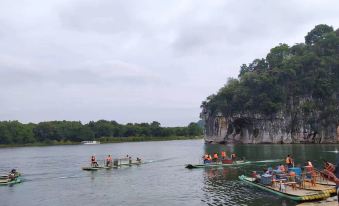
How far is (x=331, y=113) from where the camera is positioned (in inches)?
3981

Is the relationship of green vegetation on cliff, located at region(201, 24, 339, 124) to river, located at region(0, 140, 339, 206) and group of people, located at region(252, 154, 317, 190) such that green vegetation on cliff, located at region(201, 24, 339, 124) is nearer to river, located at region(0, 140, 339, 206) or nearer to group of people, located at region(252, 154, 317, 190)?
river, located at region(0, 140, 339, 206)

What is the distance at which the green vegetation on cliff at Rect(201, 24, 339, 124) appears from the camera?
10388 cm

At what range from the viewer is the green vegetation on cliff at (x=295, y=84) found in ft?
341

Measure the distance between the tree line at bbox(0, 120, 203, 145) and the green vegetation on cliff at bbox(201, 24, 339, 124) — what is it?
73691 millimetres

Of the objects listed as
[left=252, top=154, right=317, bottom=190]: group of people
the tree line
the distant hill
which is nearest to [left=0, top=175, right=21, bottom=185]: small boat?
[left=252, top=154, right=317, bottom=190]: group of people

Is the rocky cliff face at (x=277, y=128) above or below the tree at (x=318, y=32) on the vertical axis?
below

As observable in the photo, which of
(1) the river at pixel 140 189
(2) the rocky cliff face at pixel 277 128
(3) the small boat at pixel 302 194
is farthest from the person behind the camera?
(2) the rocky cliff face at pixel 277 128

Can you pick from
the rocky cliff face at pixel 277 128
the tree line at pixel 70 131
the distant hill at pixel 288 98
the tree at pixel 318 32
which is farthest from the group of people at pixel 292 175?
the tree line at pixel 70 131

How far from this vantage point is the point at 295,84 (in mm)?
109125

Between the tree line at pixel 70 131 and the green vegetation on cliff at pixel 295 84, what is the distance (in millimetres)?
73691

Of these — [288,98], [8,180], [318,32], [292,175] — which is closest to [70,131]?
[288,98]

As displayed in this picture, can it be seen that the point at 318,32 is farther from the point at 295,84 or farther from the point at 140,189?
the point at 140,189

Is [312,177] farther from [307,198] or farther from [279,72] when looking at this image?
[279,72]

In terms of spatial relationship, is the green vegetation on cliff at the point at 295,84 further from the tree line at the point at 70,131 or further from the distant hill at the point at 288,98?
the tree line at the point at 70,131
